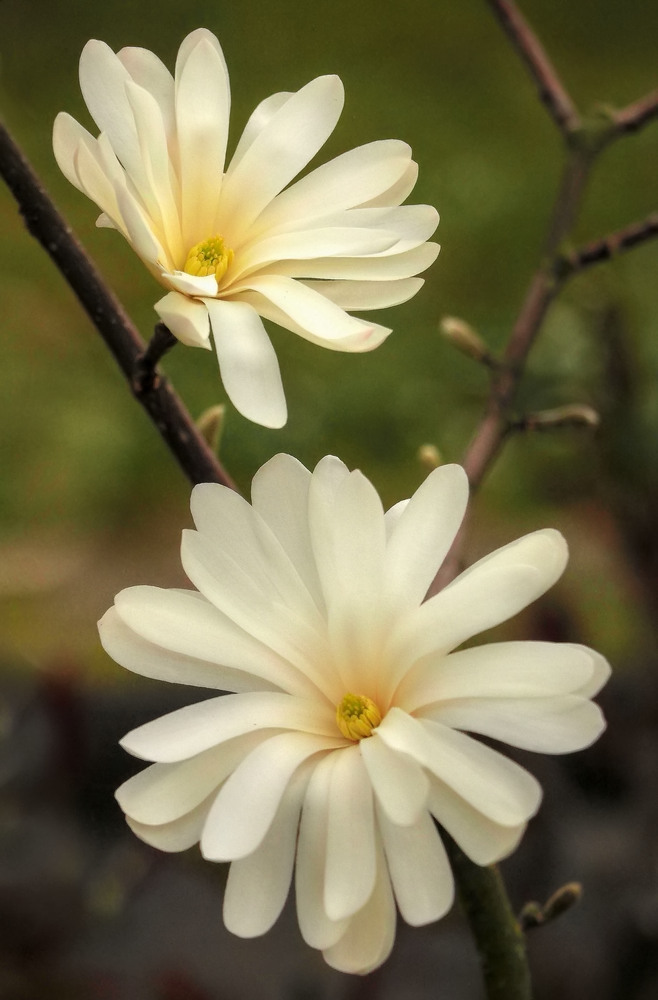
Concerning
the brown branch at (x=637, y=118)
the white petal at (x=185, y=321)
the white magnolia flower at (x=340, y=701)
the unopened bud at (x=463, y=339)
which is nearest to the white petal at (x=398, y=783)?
the white magnolia flower at (x=340, y=701)

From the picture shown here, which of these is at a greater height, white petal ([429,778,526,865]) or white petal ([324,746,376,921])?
white petal ([324,746,376,921])

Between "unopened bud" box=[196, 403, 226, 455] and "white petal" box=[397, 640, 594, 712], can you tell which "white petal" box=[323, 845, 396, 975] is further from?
"unopened bud" box=[196, 403, 226, 455]

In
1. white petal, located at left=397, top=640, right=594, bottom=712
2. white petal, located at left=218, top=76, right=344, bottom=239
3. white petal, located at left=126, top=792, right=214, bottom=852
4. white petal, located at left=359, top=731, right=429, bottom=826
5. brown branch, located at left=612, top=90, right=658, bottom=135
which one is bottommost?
brown branch, located at left=612, top=90, right=658, bottom=135

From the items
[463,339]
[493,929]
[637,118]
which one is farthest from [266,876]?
[637,118]

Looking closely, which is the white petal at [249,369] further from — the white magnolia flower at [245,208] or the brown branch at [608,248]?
the brown branch at [608,248]

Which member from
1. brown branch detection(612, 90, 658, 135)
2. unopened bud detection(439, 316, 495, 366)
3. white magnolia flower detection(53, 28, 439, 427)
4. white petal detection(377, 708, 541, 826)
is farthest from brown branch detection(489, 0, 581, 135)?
white petal detection(377, 708, 541, 826)

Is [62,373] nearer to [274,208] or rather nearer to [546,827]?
[546,827]
